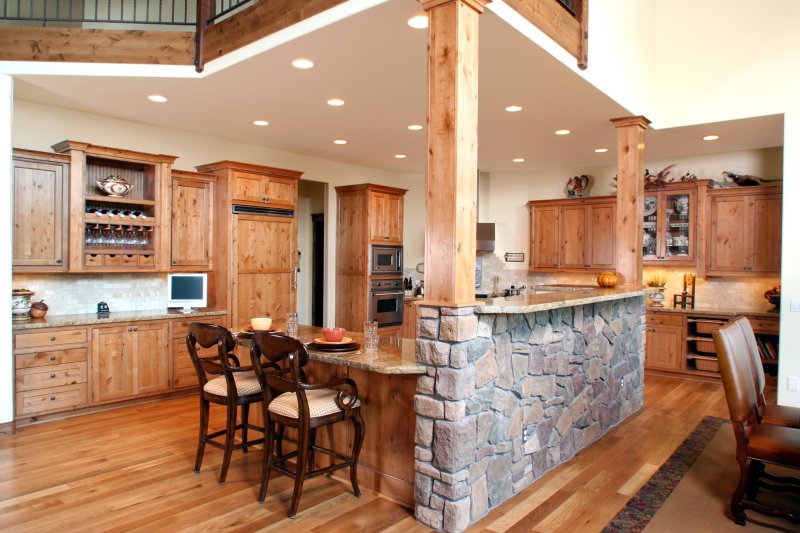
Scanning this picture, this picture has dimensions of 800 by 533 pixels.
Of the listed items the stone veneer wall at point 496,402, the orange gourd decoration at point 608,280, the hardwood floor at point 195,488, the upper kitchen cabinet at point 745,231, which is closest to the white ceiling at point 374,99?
the upper kitchen cabinet at point 745,231

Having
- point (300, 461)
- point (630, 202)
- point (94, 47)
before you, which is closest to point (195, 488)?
point (300, 461)

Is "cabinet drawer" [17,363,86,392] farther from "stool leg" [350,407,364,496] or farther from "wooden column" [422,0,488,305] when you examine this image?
"wooden column" [422,0,488,305]

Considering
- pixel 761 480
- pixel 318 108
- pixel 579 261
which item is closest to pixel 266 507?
pixel 761 480

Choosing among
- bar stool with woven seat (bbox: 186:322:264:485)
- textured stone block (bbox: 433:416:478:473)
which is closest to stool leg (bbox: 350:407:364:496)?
textured stone block (bbox: 433:416:478:473)

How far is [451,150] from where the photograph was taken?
266cm

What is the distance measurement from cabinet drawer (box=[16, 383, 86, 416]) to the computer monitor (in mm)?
1180

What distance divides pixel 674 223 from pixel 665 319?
1.26 meters

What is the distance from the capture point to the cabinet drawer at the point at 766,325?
5.89m

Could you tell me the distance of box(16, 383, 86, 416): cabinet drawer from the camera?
14.1 feet

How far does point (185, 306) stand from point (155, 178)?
1.34m

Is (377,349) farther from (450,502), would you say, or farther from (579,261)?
(579,261)

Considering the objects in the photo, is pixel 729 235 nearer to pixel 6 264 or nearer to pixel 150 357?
pixel 150 357

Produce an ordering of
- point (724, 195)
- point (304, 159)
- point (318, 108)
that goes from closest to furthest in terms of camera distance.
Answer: point (318, 108) → point (724, 195) → point (304, 159)

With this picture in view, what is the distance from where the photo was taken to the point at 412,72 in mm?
3895
